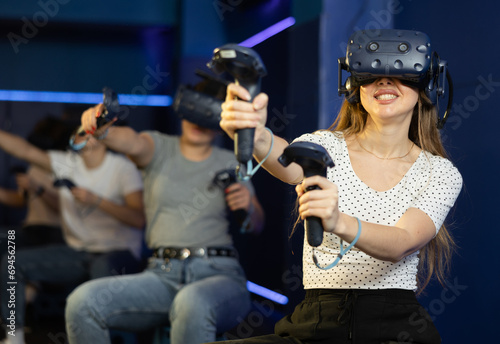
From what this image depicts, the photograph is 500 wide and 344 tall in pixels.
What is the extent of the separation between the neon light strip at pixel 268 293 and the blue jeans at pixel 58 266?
1141 mm

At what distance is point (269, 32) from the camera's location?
14.4 ft

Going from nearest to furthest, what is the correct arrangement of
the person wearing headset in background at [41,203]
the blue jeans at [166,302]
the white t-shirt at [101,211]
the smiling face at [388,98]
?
the smiling face at [388,98] → the blue jeans at [166,302] → the white t-shirt at [101,211] → the person wearing headset in background at [41,203]

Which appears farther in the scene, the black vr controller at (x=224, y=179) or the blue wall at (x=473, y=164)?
the black vr controller at (x=224, y=179)

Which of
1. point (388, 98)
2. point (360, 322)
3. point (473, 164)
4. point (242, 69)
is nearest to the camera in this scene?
point (242, 69)

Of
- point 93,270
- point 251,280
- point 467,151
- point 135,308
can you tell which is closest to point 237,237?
point 251,280

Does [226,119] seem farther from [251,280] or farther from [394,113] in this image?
[251,280]

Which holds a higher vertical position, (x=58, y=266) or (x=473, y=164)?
(x=473, y=164)

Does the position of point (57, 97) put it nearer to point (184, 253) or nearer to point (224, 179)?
point (224, 179)

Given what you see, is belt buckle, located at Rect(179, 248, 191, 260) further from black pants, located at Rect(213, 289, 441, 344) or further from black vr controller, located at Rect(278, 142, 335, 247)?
black vr controller, located at Rect(278, 142, 335, 247)

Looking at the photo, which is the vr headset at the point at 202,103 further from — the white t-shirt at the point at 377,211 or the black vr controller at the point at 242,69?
the black vr controller at the point at 242,69

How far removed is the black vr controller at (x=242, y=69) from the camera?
48.5 inches

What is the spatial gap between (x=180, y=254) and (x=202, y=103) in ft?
2.05

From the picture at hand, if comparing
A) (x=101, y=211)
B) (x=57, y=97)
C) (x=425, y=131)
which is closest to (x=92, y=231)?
(x=101, y=211)

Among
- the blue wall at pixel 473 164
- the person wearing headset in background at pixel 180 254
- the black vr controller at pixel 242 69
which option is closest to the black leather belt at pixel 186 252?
the person wearing headset in background at pixel 180 254
